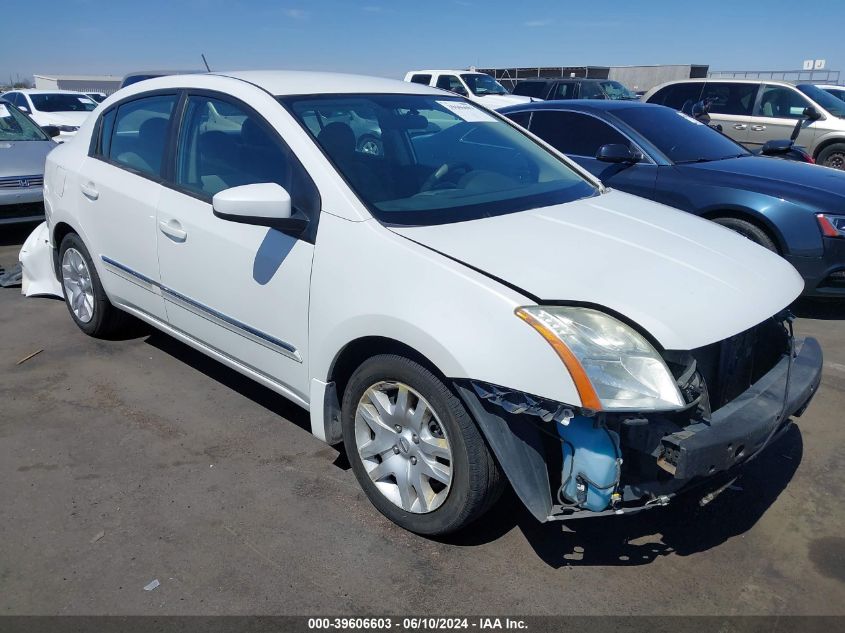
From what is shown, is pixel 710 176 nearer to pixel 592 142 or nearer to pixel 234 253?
pixel 592 142

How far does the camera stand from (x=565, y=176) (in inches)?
150

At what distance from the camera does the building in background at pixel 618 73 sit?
31.4 metres

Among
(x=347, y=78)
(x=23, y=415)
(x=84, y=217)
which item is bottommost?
(x=23, y=415)

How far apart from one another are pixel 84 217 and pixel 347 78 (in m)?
1.85

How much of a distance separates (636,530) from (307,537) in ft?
4.41

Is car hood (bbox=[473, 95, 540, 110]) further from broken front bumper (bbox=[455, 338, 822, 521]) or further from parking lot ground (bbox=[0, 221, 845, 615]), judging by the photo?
broken front bumper (bbox=[455, 338, 822, 521])

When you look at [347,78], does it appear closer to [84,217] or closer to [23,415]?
[84,217]

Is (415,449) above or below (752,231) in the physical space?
below

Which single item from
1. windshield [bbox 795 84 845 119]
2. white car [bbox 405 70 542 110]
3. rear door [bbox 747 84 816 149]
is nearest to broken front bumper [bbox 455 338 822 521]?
rear door [bbox 747 84 816 149]

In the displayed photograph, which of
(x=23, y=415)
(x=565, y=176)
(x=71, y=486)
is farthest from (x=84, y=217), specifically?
(x=565, y=176)

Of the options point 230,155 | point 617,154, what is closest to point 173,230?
point 230,155

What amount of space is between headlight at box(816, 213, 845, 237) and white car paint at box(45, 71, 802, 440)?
7.48ft

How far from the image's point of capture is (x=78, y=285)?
4.83 m

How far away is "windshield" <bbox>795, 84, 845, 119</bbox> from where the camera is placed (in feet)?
37.9
